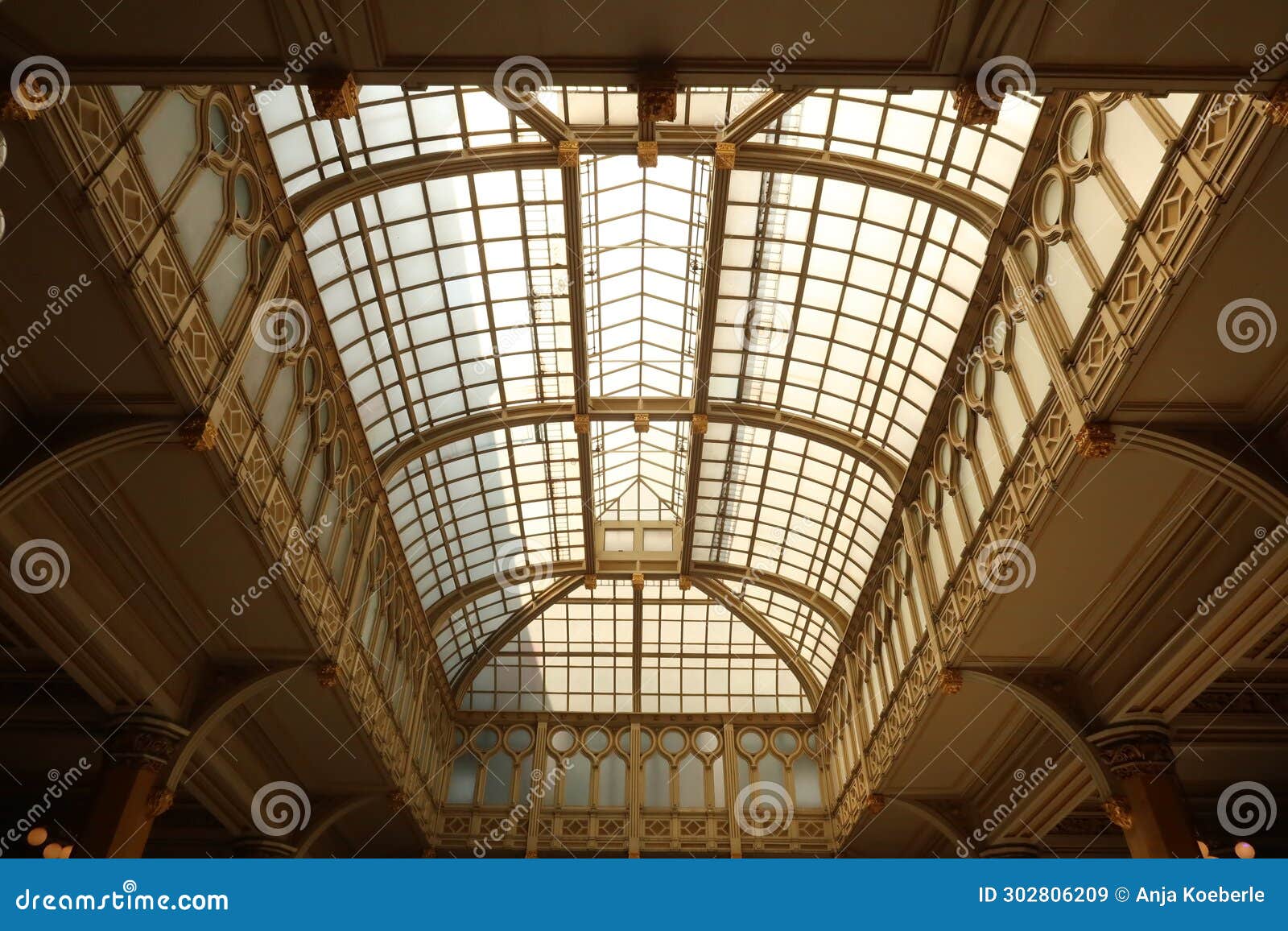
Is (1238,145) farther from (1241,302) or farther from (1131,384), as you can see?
(1131,384)

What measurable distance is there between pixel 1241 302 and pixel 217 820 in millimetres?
28259

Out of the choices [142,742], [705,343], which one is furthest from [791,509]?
[142,742]

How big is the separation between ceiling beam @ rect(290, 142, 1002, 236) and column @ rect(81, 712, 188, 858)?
11109 millimetres

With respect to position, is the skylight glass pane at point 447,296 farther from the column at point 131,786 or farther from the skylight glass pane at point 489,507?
the column at point 131,786

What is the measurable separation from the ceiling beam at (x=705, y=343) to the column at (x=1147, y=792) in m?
13.3

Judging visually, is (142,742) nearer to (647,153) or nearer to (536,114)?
(536,114)

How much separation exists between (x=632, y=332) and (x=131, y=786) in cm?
1705

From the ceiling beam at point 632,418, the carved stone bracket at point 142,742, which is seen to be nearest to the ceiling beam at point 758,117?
the ceiling beam at point 632,418

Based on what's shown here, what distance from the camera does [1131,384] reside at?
1255 cm

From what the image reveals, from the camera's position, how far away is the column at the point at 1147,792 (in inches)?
652

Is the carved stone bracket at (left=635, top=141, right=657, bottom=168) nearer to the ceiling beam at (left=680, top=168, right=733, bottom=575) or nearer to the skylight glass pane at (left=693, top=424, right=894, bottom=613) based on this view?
the ceiling beam at (left=680, top=168, right=733, bottom=575)

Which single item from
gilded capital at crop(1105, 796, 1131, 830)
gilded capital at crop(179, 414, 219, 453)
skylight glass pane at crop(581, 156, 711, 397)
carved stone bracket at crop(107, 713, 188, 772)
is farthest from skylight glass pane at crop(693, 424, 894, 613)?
gilded capital at crop(179, 414, 219, 453)

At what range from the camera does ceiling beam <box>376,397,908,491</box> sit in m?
26.1

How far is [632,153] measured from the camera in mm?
20219
